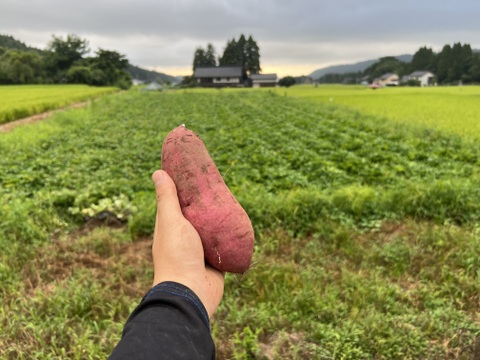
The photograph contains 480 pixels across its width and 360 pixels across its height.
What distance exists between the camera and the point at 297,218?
15.1 ft

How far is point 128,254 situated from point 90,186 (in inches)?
87.3

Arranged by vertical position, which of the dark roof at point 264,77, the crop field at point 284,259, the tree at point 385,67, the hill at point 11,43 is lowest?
the crop field at point 284,259

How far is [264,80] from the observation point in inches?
2532

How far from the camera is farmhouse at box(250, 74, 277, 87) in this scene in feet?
208

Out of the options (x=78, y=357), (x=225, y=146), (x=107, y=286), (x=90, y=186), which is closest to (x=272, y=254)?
(x=107, y=286)

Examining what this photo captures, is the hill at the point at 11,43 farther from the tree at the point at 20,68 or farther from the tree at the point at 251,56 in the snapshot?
the tree at the point at 251,56

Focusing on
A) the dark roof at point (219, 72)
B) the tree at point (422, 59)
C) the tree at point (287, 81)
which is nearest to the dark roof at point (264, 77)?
the dark roof at point (219, 72)

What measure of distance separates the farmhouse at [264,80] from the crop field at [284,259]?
190ft

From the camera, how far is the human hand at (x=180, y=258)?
1.35 meters

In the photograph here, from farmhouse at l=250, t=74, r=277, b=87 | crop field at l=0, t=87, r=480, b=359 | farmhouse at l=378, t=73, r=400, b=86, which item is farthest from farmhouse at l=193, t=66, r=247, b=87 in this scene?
crop field at l=0, t=87, r=480, b=359

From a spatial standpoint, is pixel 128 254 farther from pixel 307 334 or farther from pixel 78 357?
pixel 307 334

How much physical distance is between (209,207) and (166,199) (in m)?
0.23

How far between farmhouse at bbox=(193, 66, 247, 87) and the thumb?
2418 inches

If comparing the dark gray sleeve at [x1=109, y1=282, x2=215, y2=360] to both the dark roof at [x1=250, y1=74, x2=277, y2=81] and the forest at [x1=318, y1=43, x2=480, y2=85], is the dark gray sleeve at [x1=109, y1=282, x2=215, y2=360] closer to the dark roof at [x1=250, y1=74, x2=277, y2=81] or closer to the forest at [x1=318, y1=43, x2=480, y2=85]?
the forest at [x1=318, y1=43, x2=480, y2=85]
